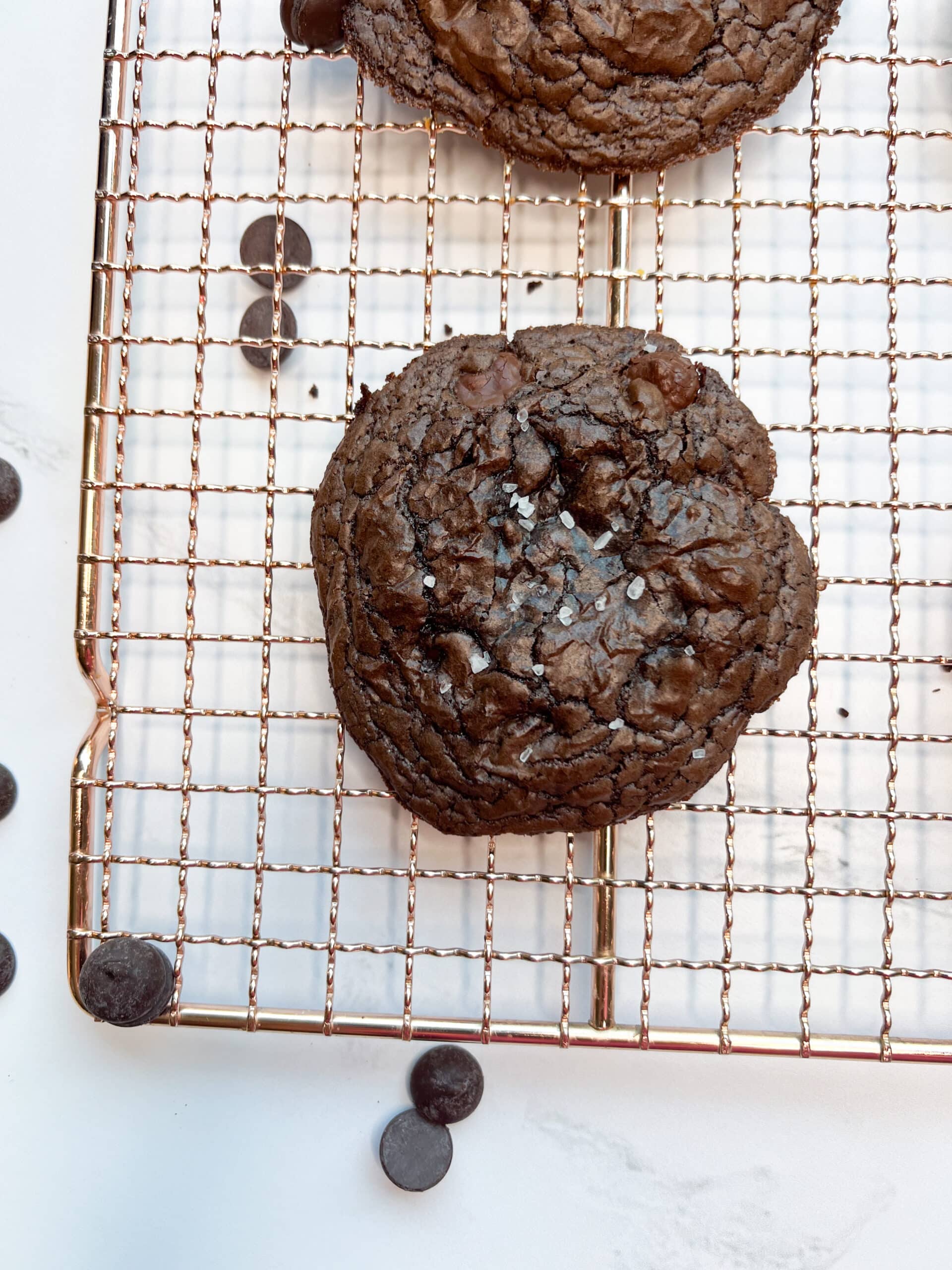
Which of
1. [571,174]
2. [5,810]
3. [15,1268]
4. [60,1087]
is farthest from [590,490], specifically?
[15,1268]

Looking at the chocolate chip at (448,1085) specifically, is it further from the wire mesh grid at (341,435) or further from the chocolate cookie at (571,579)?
the chocolate cookie at (571,579)

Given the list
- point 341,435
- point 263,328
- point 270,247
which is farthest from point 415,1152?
point 270,247

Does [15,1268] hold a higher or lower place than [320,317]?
lower

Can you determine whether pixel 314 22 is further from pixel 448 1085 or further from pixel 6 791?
pixel 448 1085

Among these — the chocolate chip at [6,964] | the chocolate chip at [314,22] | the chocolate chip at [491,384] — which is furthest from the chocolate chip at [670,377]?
the chocolate chip at [6,964]

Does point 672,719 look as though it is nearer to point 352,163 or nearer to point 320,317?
point 320,317

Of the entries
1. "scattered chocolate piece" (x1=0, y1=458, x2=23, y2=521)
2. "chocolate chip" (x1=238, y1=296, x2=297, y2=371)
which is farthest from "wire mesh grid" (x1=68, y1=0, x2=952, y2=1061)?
"scattered chocolate piece" (x1=0, y1=458, x2=23, y2=521)
